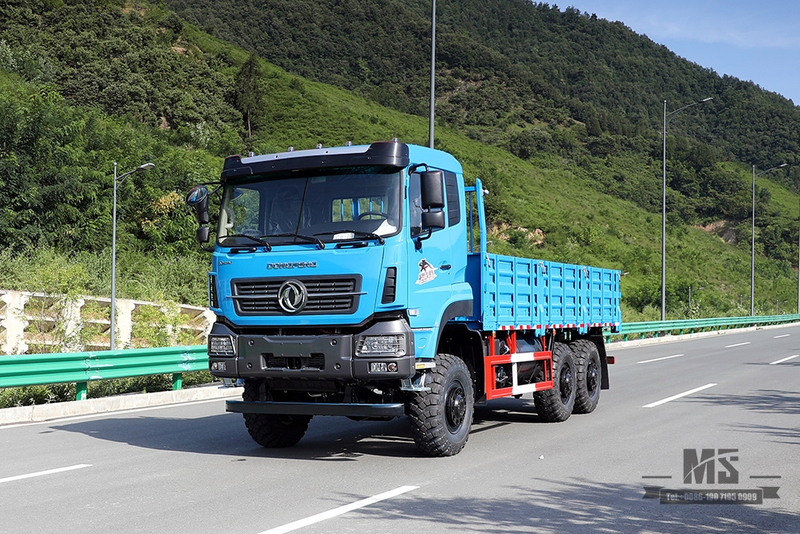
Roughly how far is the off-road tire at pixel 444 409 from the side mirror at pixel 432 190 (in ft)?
5.64

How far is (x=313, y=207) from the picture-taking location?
9.02 metres

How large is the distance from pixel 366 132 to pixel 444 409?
70.0m

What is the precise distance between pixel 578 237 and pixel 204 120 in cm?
3088

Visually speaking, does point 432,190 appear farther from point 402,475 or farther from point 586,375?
point 586,375

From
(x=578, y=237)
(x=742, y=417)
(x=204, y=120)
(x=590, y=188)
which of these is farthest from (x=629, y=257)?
(x=742, y=417)

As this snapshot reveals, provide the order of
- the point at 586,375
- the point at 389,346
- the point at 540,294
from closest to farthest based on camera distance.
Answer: the point at 389,346, the point at 540,294, the point at 586,375

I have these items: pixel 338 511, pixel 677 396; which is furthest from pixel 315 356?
pixel 677 396

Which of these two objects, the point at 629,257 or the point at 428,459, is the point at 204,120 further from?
the point at 428,459

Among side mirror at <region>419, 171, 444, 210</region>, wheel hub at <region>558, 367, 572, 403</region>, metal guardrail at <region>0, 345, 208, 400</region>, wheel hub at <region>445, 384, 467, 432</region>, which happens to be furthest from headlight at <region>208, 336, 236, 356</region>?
wheel hub at <region>558, 367, 572, 403</region>

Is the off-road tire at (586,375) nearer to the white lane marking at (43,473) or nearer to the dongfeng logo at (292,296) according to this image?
the dongfeng logo at (292,296)

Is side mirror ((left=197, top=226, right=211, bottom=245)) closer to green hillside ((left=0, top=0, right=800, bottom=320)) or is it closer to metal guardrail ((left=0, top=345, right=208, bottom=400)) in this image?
metal guardrail ((left=0, top=345, right=208, bottom=400))

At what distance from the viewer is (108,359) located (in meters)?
13.5

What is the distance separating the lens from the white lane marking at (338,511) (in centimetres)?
609

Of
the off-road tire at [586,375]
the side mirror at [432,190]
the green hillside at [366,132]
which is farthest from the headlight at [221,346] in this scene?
the green hillside at [366,132]
